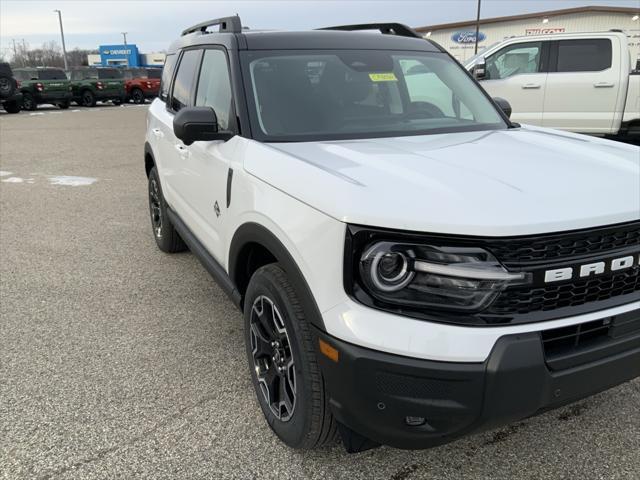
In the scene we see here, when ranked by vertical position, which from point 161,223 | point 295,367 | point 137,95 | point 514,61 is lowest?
point 161,223

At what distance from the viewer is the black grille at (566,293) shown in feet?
5.96

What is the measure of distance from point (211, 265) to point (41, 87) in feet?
78.2

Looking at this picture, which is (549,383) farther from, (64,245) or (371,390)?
(64,245)

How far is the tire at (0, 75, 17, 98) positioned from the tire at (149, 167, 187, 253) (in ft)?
61.0

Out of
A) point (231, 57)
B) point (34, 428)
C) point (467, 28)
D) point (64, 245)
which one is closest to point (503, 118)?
point (231, 57)

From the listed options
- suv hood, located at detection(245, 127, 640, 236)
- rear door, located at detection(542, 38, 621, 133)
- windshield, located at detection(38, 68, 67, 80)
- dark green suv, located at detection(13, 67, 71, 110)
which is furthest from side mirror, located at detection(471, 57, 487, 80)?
windshield, located at detection(38, 68, 67, 80)

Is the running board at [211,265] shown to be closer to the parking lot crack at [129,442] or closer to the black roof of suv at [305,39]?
the parking lot crack at [129,442]

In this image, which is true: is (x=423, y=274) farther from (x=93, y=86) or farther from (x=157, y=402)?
(x=93, y=86)

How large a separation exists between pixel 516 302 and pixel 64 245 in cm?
485

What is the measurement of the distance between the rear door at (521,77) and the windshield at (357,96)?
223 inches

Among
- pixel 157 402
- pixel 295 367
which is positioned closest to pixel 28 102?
pixel 157 402

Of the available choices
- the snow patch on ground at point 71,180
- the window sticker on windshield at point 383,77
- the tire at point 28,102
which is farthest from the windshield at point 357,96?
the tire at point 28,102

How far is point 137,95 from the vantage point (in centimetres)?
3012

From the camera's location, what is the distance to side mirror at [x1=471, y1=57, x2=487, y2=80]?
8.60m
